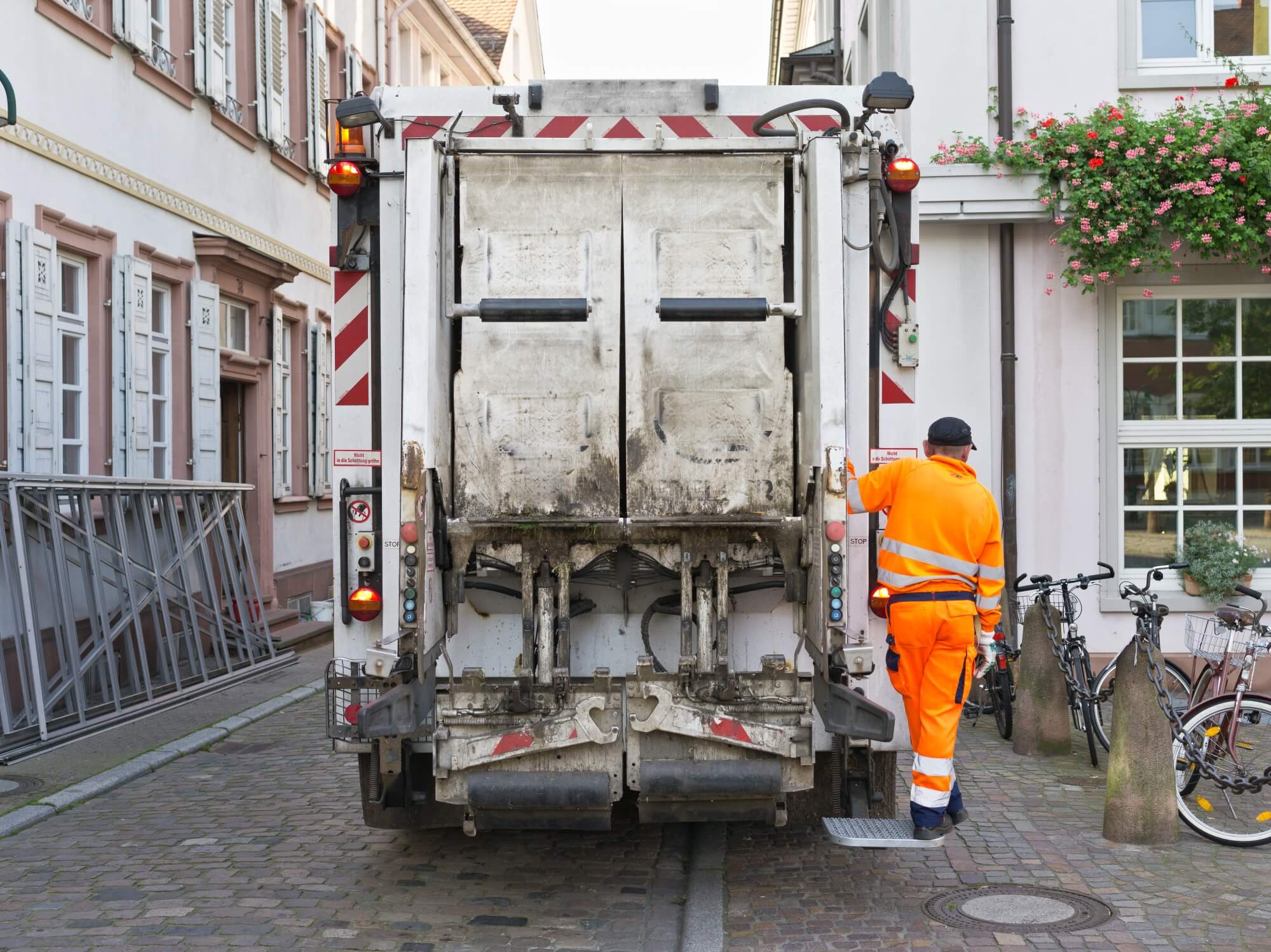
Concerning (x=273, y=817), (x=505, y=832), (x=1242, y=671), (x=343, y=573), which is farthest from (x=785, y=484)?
(x=273, y=817)

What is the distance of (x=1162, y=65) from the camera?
10.3 metres

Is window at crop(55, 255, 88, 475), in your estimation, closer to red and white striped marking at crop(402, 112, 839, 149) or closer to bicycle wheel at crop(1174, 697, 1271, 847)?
red and white striped marking at crop(402, 112, 839, 149)

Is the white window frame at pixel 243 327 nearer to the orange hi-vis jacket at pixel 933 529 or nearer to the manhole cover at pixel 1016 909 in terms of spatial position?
the orange hi-vis jacket at pixel 933 529

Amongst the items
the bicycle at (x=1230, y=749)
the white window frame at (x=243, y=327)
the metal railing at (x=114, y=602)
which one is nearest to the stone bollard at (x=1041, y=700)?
the bicycle at (x=1230, y=749)

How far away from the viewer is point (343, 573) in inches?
215

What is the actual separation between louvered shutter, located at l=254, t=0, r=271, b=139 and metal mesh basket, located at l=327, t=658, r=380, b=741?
10.7 m

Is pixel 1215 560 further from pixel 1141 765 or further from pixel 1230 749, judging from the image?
pixel 1141 765

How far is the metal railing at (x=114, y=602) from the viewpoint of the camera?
850cm

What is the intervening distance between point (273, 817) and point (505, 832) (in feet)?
3.84

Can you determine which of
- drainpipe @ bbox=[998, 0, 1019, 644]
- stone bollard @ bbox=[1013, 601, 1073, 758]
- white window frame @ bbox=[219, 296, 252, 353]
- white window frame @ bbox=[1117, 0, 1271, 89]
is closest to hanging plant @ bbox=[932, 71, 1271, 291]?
white window frame @ bbox=[1117, 0, 1271, 89]

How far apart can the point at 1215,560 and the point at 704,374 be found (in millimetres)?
6177

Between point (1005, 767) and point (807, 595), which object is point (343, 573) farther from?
point (1005, 767)

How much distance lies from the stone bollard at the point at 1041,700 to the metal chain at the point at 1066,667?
0.02 meters

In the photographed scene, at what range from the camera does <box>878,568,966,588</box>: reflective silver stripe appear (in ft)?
17.8
